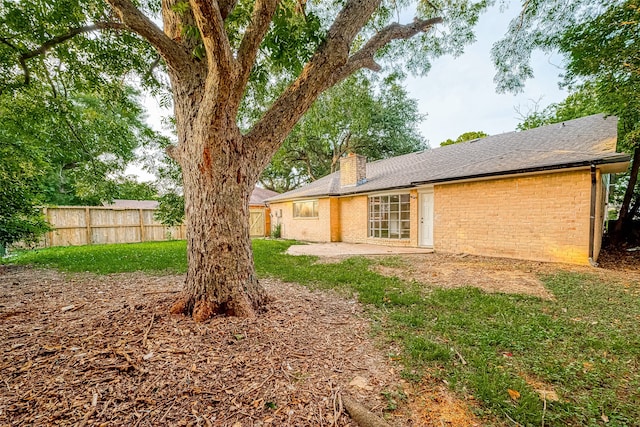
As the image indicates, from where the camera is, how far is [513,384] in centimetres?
208

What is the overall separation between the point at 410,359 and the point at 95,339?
2947 mm

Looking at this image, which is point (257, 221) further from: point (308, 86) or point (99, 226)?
point (308, 86)

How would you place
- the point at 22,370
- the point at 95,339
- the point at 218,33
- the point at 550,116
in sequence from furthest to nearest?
the point at 550,116 < the point at 95,339 < the point at 218,33 < the point at 22,370

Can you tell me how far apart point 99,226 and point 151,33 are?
1480 cm

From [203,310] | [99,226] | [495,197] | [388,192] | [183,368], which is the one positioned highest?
[388,192]

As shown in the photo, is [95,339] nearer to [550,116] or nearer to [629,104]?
[629,104]

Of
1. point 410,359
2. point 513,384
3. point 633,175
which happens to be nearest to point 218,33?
point 410,359

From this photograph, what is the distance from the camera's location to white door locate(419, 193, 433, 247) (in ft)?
32.3

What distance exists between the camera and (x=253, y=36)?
261 cm

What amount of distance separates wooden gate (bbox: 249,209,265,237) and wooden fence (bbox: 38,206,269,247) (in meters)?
5.06

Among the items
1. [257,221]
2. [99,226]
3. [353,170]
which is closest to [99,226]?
[99,226]

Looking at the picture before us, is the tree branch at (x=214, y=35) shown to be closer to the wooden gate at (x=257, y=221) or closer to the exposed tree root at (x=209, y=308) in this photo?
the exposed tree root at (x=209, y=308)

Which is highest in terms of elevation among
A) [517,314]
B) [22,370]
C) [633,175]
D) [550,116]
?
[550,116]

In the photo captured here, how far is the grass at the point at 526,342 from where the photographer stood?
6.21ft
